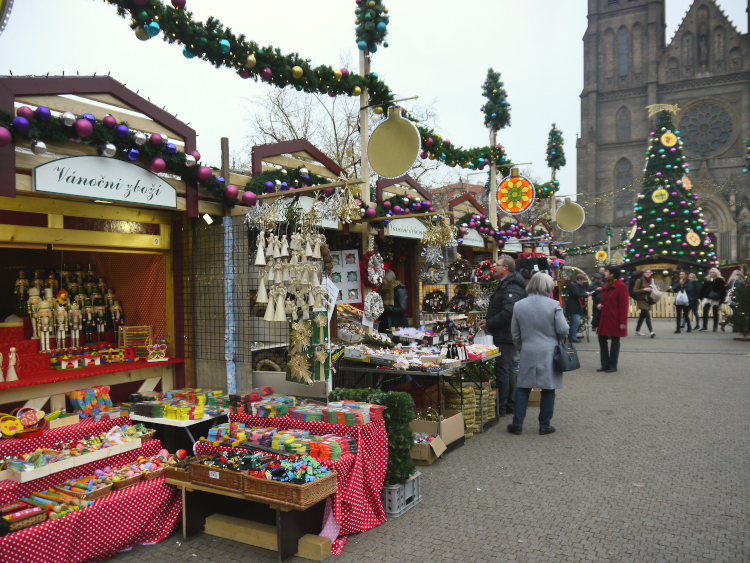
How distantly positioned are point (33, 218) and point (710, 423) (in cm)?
780

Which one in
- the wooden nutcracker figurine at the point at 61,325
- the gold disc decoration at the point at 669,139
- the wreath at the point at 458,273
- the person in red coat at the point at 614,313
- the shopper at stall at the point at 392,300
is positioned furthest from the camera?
the gold disc decoration at the point at 669,139

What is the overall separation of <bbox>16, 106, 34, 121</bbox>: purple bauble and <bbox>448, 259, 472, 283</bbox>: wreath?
7584 millimetres

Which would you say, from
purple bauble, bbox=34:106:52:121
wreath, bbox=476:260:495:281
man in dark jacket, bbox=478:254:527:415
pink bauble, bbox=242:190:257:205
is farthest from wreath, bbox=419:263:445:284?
purple bauble, bbox=34:106:52:121

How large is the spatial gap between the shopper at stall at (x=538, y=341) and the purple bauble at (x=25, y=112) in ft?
16.7

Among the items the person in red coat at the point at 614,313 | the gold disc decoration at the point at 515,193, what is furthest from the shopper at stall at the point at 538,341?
the gold disc decoration at the point at 515,193

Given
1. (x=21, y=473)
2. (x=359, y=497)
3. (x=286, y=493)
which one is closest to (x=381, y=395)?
(x=359, y=497)

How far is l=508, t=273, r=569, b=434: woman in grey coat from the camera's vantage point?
611cm

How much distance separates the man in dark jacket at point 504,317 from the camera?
22.5ft

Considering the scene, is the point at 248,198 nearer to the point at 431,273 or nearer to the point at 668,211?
the point at 431,273

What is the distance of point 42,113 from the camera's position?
14.0 feet

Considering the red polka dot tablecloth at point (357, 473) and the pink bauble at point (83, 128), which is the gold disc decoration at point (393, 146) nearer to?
the pink bauble at point (83, 128)

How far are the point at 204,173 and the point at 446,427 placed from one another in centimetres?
366

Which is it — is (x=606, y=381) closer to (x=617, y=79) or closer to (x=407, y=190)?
(x=407, y=190)

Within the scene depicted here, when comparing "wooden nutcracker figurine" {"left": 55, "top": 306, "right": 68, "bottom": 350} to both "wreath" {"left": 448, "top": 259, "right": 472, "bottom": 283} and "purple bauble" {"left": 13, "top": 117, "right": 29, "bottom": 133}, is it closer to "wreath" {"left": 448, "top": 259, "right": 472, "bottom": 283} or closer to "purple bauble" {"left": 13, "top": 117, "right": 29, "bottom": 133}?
"purple bauble" {"left": 13, "top": 117, "right": 29, "bottom": 133}
